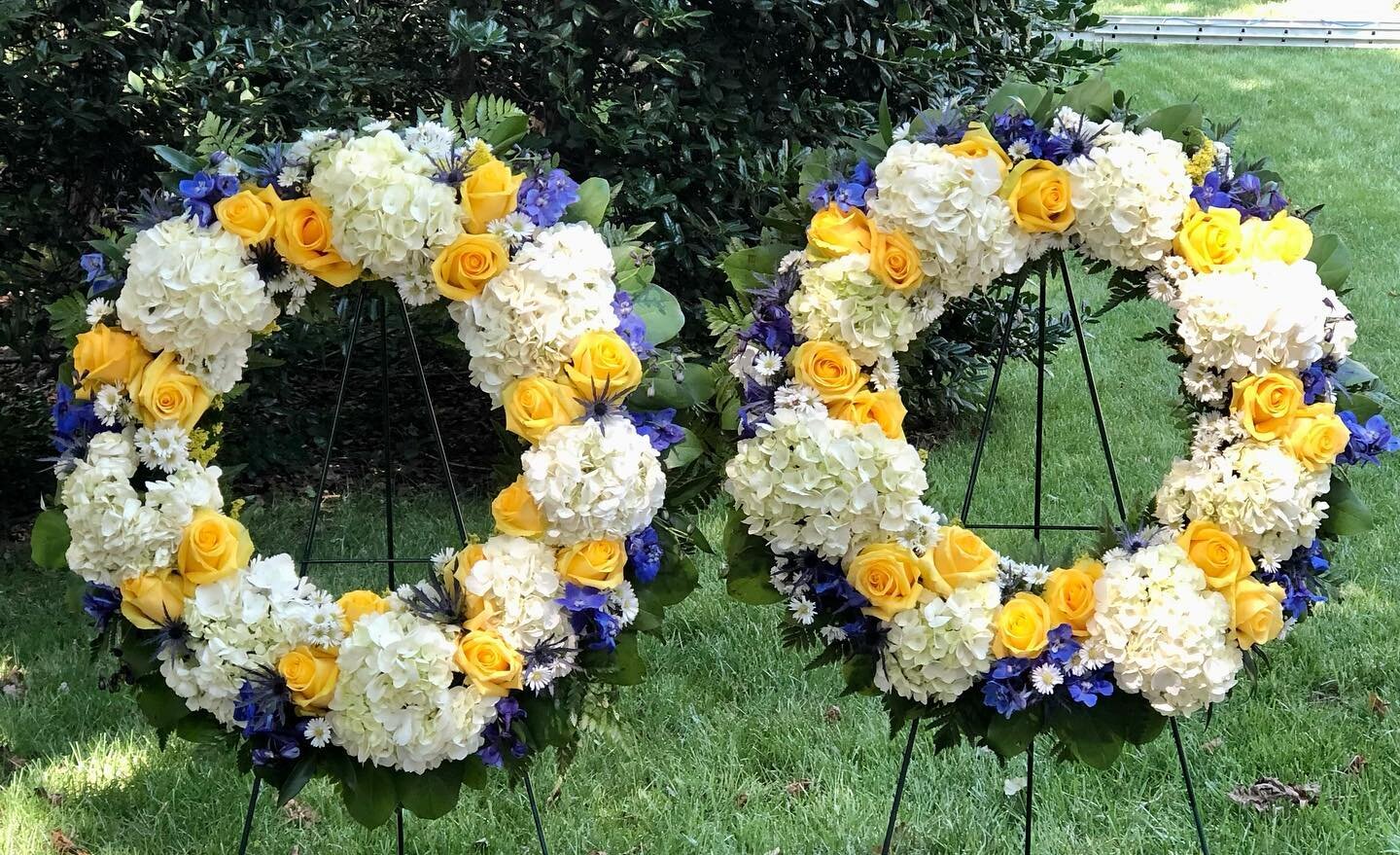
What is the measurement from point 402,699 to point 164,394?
2.06ft

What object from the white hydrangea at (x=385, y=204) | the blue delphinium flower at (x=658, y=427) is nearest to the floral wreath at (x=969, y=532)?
the blue delphinium flower at (x=658, y=427)

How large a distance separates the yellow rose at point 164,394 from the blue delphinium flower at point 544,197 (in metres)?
0.62

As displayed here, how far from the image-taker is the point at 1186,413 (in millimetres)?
2270

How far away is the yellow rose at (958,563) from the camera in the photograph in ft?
6.72

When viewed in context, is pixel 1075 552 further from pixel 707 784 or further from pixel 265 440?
pixel 265 440

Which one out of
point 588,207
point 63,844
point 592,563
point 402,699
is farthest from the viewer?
point 63,844

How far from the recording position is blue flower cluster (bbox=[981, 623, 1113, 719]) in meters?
2.01

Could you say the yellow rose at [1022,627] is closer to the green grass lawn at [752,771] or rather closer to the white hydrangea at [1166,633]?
the white hydrangea at [1166,633]

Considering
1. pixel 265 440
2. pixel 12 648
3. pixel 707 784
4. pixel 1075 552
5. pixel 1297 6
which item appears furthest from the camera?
pixel 1297 6

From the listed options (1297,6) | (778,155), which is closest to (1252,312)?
(778,155)

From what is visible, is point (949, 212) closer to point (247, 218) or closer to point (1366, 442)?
point (1366, 442)

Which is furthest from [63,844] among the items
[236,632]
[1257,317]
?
[1257,317]

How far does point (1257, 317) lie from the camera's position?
6.64 feet

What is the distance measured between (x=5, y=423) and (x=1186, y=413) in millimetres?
3347
